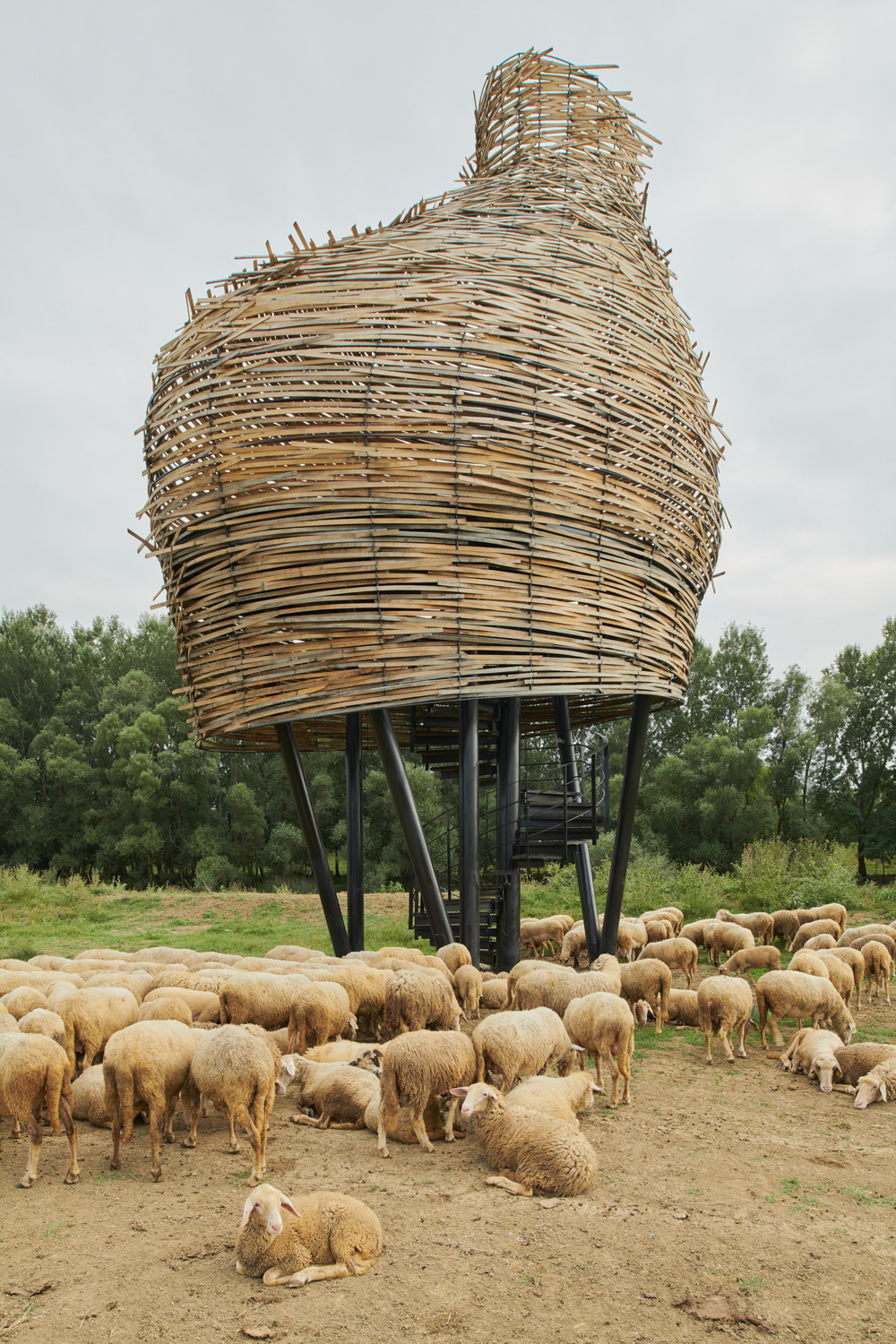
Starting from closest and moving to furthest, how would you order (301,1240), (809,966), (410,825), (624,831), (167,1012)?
(301,1240) → (167,1012) → (809,966) → (410,825) → (624,831)

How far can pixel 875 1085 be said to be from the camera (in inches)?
338

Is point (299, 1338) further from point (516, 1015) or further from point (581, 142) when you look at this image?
point (581, 142)

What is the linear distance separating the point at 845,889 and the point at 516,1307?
783 inches

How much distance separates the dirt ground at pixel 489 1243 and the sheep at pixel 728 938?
767 cm

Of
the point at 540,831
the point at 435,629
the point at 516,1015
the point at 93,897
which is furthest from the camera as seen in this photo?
the point at 93,897

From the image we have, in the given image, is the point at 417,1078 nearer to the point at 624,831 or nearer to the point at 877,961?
the point at 877,961

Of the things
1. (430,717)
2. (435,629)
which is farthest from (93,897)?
(435,629)

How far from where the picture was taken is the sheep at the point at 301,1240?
511 centimetres

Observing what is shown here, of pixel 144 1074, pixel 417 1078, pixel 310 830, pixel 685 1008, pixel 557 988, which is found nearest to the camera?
pixel 144 1074

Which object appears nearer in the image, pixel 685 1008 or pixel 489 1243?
pixel 489 1243

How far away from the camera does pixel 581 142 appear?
16.8 meters

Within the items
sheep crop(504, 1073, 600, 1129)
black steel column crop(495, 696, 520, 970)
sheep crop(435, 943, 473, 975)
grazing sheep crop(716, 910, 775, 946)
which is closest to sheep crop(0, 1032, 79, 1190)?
sheep crop(504, 1073, 600, 1129)

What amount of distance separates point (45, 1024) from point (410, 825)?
19.0ft

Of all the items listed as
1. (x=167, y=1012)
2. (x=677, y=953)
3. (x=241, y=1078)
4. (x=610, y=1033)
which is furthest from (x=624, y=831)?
(x=241, y=1078)
